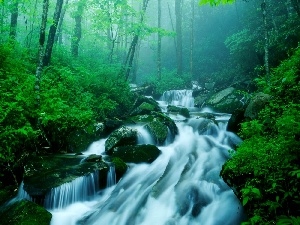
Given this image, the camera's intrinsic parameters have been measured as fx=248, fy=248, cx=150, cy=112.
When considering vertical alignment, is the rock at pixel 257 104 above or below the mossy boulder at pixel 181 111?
above

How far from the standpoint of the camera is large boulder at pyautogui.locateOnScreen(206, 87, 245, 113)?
51.9ft

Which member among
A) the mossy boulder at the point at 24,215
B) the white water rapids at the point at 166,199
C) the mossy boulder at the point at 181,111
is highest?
the mossy boulder at the point at 181,111

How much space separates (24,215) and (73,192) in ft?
4.81

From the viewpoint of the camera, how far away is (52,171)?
6758 mm

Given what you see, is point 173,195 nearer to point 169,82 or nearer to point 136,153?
point 136,153

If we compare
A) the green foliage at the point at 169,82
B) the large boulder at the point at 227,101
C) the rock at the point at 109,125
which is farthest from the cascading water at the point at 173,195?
the green foliage at the point at 169,82

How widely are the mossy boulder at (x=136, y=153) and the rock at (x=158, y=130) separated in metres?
1.41

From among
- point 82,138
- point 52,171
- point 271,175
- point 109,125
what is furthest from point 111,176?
point 271,175

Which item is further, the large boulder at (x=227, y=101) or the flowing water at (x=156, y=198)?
the large boulder at (x=227, y=101)

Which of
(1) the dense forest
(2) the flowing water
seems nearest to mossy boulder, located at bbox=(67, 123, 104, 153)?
(1) the dense forest

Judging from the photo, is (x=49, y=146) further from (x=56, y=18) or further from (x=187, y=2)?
(x=187, y=2)

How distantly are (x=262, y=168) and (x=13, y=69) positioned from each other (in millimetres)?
8218

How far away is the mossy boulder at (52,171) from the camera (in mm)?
6129

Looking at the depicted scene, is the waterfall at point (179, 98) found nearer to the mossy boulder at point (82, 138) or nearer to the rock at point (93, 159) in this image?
the mossy boulder at point (82, 138)
